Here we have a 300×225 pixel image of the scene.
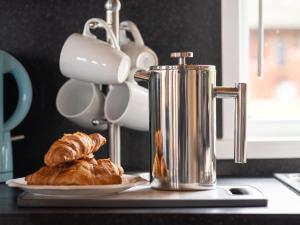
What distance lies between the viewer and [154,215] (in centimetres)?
108

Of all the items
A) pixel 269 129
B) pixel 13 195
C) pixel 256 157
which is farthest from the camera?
pixel 269 129

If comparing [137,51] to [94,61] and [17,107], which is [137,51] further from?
[17,107]

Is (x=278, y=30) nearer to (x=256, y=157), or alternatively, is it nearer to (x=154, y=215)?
(x=256, y=157)

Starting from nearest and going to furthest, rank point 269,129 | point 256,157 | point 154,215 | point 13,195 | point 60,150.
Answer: point 154,215
point 60,150
point 13,195
point 256,157
point 269,129

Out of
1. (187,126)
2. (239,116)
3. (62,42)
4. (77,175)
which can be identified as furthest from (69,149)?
(62,42)

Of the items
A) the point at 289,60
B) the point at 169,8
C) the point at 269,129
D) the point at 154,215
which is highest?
the point at 169,8

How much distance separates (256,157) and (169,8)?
0.43 m

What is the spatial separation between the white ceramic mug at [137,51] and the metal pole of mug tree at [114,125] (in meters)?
0.04

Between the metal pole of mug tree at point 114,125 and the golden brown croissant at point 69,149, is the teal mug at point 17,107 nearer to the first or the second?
the metal pole of mug tree at point 114,125

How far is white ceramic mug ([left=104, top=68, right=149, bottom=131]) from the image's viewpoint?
147cm

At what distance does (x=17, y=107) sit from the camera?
1569mm

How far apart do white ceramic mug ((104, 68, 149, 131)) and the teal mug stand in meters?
0.20

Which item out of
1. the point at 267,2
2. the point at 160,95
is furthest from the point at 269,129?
the point at 160,95

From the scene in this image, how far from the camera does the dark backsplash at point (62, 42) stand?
1.64 m
